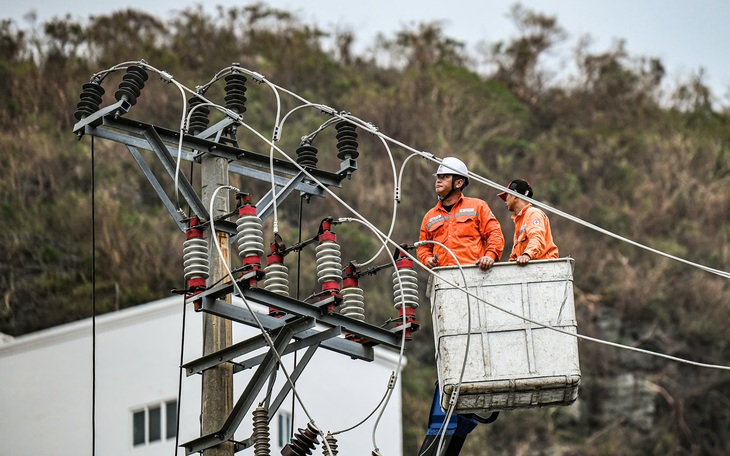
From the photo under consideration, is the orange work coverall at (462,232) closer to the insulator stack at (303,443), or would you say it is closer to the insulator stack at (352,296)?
the insulator stack at (352,296)

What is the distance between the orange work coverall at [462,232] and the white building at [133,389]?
571 inches

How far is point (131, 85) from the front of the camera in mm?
12281

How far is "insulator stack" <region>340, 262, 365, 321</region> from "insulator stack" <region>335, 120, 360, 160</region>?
161 cm

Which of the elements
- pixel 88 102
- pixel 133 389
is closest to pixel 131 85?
pixel 88 102

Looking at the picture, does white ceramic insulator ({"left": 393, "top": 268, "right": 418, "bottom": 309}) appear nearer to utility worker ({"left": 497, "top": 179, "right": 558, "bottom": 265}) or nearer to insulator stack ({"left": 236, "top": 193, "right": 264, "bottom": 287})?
utility worker ({"left": 497, "top": 179, "right": 558, "bottom": 265})

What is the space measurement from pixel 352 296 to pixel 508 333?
1702mm

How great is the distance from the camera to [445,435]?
474 inches

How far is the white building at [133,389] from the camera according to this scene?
2744cm

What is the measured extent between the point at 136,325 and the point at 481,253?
17.2 meters

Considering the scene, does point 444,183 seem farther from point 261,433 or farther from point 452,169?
point 261,433

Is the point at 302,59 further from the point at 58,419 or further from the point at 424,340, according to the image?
the point at 58,419

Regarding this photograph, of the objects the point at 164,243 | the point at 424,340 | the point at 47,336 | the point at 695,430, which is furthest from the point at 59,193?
the point at 695,430

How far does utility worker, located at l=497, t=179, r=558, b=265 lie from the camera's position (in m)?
11.3

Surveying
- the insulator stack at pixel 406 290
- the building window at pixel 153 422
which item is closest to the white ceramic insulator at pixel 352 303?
the insulator stack at pixel 406 290
